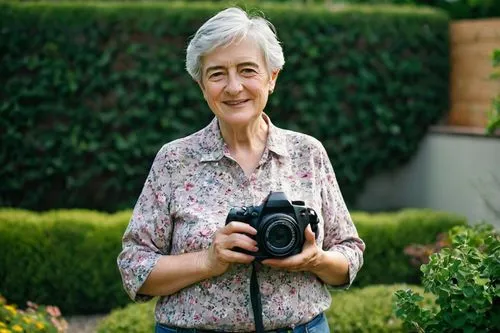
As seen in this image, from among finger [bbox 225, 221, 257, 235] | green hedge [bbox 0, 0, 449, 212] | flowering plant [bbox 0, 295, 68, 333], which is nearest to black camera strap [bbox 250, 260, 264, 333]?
finger [bbox 225, 221, 257, 235]

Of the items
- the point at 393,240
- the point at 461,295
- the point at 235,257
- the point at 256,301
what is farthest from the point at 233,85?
the point at 393,240

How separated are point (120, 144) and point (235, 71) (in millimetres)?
5702

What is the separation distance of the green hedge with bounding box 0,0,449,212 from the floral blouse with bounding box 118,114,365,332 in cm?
541

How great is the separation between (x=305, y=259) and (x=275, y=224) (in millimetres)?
129

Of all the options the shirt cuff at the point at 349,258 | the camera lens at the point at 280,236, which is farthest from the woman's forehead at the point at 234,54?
the shirt cuff at the point at 349,258

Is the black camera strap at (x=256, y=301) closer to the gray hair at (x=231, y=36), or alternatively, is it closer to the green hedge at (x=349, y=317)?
the gray hair at (x=231, y=36)

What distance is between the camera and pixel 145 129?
814 centimetres

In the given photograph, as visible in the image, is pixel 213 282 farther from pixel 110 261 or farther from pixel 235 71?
pixel 110 261

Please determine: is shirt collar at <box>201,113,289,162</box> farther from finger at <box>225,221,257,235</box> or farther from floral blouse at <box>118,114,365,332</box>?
finger at <box>225,221,257,235</box>

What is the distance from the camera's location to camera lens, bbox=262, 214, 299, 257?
7.48 ft

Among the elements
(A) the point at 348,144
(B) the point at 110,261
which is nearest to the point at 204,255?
(B) the point at 110,261

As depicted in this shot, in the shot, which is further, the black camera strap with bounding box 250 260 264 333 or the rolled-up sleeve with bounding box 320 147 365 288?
the rolled-up sleeve with bounding box 320 147 365 288

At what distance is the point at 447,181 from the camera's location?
27.5 ft

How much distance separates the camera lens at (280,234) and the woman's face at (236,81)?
35 centimetres
